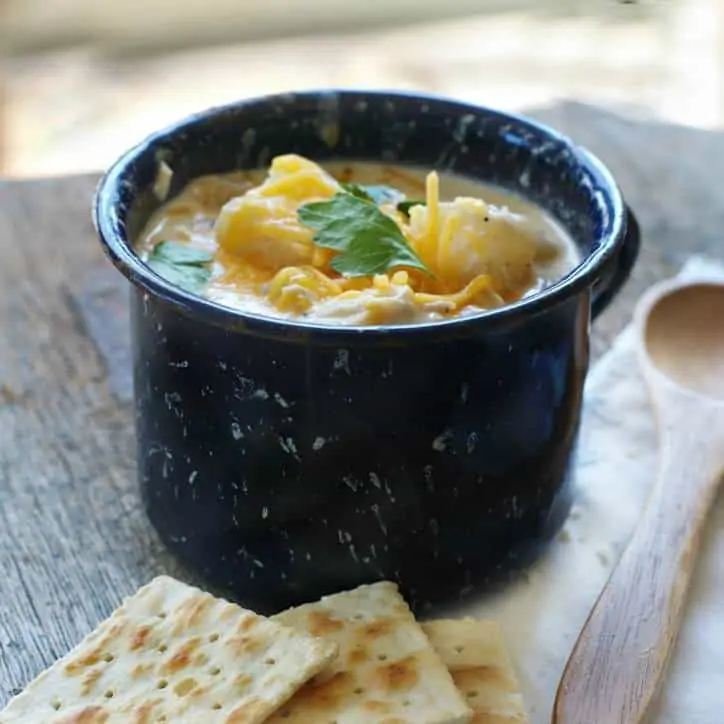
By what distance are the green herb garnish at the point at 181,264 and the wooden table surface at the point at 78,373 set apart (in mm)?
216

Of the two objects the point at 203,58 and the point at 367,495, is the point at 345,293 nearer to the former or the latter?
the point at 367,495

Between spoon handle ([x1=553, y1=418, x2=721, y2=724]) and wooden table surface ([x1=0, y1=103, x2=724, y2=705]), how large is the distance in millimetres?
238

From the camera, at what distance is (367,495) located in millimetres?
932

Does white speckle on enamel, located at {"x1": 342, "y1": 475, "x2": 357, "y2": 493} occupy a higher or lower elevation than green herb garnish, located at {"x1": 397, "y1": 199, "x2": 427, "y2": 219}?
lower

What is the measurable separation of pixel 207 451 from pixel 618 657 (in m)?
0.32

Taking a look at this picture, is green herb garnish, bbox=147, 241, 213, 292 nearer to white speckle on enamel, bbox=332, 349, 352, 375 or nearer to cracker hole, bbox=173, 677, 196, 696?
white speckle on enamel, bbox=332, 349, 352, 375

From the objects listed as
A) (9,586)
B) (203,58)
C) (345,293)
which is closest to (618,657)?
(345,293)

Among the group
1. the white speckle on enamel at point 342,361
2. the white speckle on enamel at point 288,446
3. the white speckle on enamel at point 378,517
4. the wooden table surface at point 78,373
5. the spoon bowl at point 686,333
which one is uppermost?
the white speckle on enamel at point 342,361

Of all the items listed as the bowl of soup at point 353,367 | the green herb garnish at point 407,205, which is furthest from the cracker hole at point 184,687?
the green herb garnish at point 407,205

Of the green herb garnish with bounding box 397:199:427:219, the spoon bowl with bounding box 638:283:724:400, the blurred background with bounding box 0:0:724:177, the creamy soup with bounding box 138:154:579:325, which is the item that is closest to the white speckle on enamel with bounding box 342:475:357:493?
the creamy soup with bounding box 138:154:579:325

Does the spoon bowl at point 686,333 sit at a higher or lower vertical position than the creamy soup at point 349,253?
lower

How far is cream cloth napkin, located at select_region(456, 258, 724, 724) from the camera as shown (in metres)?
0.94

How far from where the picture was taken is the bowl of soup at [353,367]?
2.94 feet

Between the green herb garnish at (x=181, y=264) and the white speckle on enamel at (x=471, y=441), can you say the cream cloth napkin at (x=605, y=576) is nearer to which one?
the white speckle on enamel at (x=471, y=441)
